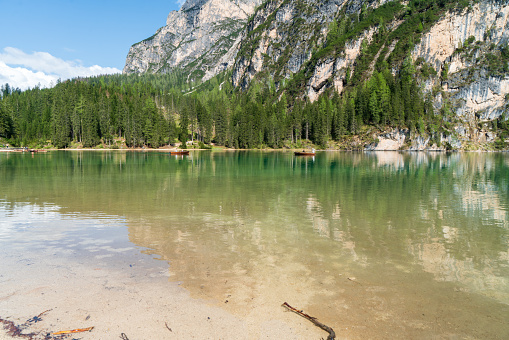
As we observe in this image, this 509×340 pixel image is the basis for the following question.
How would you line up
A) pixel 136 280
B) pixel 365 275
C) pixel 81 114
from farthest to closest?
1. pixel 81 114
2. pixel 365 275
3. pixel 136 280

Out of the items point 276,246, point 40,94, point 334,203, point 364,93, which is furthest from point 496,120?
point 40,94

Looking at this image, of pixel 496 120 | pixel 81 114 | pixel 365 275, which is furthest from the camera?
pixel 496 120

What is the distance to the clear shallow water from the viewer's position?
773cm

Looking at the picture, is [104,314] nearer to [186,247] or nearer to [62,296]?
[62,296]

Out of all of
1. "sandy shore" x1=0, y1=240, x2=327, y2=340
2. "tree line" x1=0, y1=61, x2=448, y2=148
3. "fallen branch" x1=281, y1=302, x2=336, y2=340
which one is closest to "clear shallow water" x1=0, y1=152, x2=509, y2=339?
"fallen branch" x1=281, y1=302, x2=336, y2=340

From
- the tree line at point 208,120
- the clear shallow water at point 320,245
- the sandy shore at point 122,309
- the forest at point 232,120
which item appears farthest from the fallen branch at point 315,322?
the tree line at point 208,120

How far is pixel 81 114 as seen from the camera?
144m

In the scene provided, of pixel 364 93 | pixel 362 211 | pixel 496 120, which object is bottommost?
pixel 362 211

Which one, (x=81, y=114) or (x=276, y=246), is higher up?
(x=81, y=114)

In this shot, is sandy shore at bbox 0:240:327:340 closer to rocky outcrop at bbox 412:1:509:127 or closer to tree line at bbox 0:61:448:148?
tree line at bbox 0:61:448:148

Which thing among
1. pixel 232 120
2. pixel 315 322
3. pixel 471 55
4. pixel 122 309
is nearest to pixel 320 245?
pixel 315 322

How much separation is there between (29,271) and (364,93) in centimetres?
17022

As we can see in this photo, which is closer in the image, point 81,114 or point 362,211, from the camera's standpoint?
point 362,211

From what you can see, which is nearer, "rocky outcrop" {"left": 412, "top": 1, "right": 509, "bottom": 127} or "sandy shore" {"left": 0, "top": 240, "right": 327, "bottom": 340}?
"sandy shore" {"left": 0, "top": 240, "right": 327, "bottom": 340}
